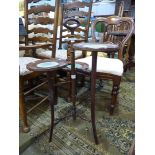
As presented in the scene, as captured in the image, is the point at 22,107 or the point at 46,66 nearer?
the point at 46,66

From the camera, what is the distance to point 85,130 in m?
1.42

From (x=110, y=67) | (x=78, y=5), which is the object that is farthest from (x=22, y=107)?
(x=78, y=5)

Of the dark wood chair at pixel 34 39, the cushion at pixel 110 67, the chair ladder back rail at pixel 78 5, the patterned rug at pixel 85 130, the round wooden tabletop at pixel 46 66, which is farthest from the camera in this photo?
the chair ladder back rail at pixel 78 5

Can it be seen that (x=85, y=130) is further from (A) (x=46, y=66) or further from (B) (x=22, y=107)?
(A) (x=46, y=66)

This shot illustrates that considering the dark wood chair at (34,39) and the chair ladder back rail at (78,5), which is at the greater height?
the chair ladder back rail at (78,5)

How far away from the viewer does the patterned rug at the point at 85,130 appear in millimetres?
1226

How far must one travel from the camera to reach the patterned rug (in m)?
1.23

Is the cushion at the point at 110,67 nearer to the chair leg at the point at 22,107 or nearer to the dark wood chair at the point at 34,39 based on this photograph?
the dark wood chair at the point at 34,39

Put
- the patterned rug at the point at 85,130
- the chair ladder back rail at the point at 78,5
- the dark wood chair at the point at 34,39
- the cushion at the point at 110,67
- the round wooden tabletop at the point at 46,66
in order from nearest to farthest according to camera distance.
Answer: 1. the round wooden tabletop at the point at 46,66
2. the patterned rug at the point at 85,130
3. the dark wood chair at the point at 34,39
4. the cushion at the point at 110,67
5. the chair ladder back rail at the point at 78,5

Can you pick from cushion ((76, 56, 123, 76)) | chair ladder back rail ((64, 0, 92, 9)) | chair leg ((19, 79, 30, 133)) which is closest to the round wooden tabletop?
chair leg ((19, 79, 30, 133))

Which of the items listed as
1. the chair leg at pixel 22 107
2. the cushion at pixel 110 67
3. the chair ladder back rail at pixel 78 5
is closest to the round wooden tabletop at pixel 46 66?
the chair leg at pixel 22 107
